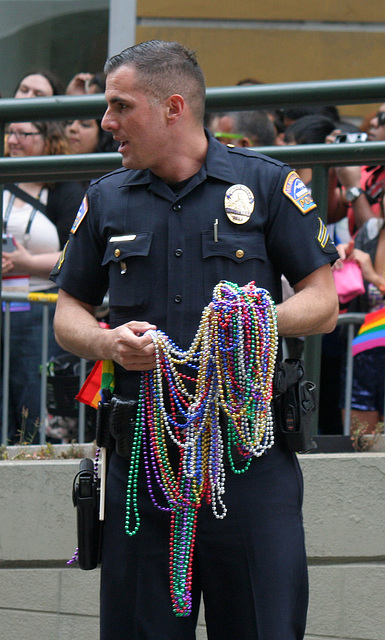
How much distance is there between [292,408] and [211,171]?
727 millimetres

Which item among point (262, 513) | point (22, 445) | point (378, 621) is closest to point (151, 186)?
point (262, 513)

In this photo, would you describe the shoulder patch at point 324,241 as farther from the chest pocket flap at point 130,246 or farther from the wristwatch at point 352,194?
the wristwatch at point 352,194

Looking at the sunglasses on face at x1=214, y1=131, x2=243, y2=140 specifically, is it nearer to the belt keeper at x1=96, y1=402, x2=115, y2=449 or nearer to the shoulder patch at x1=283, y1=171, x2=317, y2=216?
the shoulder patch at x1=283, y1=171, x2=317, y2=216

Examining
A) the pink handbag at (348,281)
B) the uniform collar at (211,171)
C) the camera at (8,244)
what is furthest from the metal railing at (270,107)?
the camera at (8,244)

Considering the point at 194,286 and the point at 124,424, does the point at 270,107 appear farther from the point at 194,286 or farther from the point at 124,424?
the point at 124,424

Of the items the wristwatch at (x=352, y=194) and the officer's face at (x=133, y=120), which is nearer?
the officer's face at (x=133, y=120)

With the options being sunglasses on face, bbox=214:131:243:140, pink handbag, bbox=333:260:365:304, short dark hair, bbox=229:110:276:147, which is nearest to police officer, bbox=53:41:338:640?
pink handbag, bbox=333:260:365:304

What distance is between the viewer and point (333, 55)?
320 inches

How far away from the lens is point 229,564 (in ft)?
8.93

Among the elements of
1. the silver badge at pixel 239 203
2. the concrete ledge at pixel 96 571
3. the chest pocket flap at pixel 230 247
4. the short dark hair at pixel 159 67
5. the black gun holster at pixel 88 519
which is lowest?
the concrete ledge at pixel 96 571

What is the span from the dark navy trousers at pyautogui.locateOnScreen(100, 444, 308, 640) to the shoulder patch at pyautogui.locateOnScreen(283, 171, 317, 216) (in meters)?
0.71

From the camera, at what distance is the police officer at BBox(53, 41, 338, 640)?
271cm

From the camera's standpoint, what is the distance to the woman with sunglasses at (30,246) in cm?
454

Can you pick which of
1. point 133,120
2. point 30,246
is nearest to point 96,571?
point 133,120
